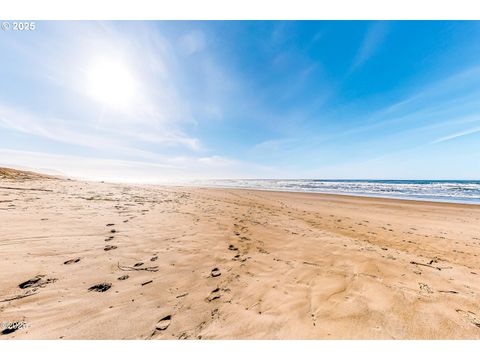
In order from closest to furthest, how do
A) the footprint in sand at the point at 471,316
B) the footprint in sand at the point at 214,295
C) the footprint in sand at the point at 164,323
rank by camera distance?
the footprint in sand at the point at 164,323 < the footprint in sand at the point at 471,316 < the footprint in sand at the point at 214,295

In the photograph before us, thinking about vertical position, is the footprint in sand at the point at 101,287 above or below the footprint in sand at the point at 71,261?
below

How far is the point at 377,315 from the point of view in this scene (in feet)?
8.66

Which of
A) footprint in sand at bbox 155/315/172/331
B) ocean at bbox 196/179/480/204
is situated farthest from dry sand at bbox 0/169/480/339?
ocean at bbox 196/179/480/204

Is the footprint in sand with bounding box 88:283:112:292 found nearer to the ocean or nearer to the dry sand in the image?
the dry sand

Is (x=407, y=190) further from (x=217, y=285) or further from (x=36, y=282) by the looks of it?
(x=36, y=282)

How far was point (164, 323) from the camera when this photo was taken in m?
Result: 2.41

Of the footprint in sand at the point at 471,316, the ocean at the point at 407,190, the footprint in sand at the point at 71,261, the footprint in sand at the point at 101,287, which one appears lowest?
the footprint in sand at the point at 471,316

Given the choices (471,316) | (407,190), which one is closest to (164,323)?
(471,316)

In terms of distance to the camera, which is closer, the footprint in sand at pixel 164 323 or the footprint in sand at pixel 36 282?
the footprint in sand at pixel 164 323

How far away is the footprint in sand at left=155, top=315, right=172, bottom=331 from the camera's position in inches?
92.4

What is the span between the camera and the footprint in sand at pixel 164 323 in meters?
2.35

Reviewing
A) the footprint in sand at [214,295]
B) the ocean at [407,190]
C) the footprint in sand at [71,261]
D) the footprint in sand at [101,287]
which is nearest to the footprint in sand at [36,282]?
the footprint in sand at [71,261]

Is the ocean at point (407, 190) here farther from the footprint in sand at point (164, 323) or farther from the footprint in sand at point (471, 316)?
the footprint in sand at point (164, 323)

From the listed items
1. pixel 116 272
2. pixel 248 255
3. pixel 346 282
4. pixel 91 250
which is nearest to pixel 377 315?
pixel 346 282
